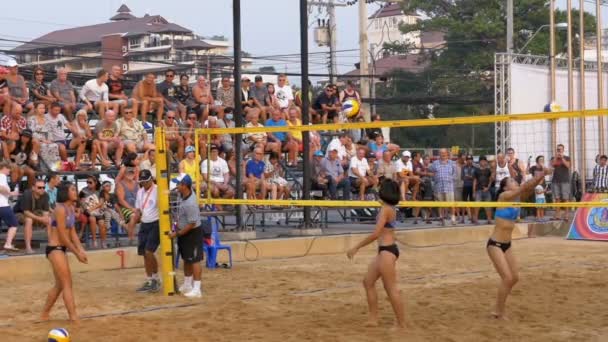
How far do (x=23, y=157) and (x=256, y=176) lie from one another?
174 inches

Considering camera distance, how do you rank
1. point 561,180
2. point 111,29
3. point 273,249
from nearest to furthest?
point 273,249 → point 561,180 → point 111,29

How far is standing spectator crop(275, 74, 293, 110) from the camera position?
21639 millimetres

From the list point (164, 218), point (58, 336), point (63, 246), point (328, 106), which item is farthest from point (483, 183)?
point (58, 336)

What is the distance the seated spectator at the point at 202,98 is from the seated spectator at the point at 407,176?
3903 millimetres

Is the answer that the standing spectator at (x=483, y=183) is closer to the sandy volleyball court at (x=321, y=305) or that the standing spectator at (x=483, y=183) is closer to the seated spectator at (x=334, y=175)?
the seated spectator at (x=334, y=175)

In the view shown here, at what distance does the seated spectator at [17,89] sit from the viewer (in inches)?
679

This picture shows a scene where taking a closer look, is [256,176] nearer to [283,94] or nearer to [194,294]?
[283,94]

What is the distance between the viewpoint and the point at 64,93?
18188 mm

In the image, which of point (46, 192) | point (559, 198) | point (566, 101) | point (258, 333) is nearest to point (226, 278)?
point (46, 192)

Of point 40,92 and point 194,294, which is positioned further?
point 40,92

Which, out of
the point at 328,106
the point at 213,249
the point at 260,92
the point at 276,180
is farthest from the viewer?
the point at 328,106

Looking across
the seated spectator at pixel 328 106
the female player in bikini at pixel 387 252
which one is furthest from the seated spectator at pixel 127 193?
the female player in bikini at pixel 387 252

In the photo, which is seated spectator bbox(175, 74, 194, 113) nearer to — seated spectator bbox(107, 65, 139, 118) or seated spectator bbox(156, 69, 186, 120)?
seated spectator bbox(156, 69, 186, 120)

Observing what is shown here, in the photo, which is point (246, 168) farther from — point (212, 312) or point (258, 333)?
point (258, 333)
